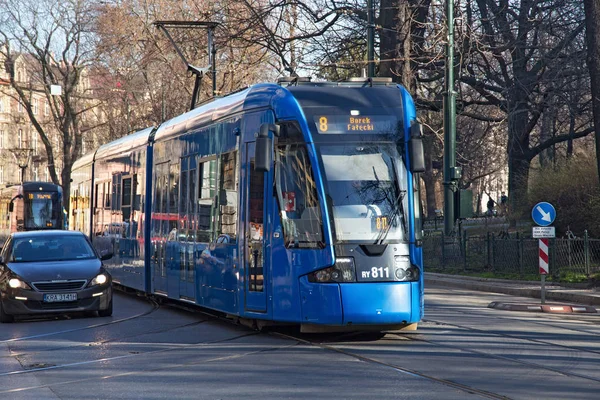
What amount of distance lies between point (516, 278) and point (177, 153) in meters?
11.1

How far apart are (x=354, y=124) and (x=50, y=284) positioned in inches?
249

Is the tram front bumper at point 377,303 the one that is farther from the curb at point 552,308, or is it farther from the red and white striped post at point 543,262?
the red and white striped post at point 543,262

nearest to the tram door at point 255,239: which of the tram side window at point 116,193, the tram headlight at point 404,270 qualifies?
the tram headlight at point 404,270

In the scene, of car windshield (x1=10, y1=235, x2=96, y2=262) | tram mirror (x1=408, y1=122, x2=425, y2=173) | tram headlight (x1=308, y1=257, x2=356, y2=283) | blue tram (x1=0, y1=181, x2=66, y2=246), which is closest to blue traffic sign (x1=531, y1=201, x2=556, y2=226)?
tram mirror (x1=408, y1=122, x2=425, y2=173)

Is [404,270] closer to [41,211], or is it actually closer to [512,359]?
[512,359]

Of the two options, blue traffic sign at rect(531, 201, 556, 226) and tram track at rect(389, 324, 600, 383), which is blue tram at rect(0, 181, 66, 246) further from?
tram track at rect(389, 324, 600, 383)

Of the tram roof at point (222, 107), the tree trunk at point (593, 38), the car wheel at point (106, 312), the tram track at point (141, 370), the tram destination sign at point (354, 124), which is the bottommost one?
the tram track at point (141, 370)

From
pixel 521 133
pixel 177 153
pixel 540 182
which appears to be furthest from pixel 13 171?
pixel 177 153

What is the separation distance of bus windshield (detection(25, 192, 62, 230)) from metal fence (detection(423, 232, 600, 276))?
77.2ft

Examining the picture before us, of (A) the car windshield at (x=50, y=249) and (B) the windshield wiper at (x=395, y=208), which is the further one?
(A) the car windshield at (x=50, y=249)

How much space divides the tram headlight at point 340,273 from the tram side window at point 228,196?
2.09 meters

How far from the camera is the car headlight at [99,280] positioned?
1689 cm

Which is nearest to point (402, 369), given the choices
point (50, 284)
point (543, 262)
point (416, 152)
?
point (416, 152)

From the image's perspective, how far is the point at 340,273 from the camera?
1227 centimetres
